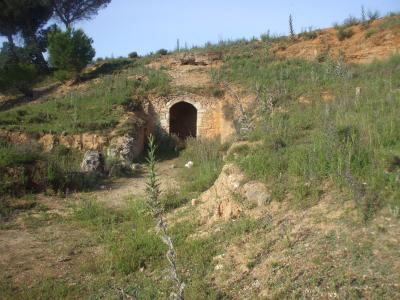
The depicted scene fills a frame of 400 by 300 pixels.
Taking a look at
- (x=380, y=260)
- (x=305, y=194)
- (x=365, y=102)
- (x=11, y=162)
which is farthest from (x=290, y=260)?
(x=11, y=162)

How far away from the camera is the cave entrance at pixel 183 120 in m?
16.7

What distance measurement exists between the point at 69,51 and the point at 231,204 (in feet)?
46.3

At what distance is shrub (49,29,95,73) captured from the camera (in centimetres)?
1797

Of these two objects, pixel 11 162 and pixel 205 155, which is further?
pixel 205 155

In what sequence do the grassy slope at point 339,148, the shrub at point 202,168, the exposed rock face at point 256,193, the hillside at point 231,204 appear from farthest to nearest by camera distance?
1. the shrub at point 202,168
2. the exposed rock face at point 256,193
3. the grassy slope at point 339,148
4. the hillside at point 231,204

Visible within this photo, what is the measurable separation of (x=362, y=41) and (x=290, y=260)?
1350cm

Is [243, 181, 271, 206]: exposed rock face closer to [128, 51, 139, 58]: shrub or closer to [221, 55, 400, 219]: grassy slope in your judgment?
[221, 55, 400, 219]: grassy slope

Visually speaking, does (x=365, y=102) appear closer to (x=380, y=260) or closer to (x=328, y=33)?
(x=380, y=260)

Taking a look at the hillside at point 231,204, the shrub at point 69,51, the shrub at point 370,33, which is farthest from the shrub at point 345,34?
the shrub at point 69,51

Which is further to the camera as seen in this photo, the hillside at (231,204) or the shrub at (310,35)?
the shrub at (310,35)

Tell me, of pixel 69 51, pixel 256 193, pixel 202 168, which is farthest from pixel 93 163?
pixel 69 51

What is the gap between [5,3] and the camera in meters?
21.8

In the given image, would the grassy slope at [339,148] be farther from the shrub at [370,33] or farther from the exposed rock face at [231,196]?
the shrub at [370,33]

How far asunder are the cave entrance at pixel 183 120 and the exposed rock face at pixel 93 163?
6.01 metres
